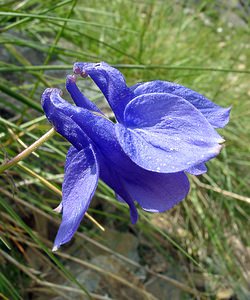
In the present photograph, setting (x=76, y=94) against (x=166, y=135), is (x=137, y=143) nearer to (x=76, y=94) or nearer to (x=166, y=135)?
(x=166, y=135)

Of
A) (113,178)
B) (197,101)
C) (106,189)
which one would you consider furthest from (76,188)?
(106,189)

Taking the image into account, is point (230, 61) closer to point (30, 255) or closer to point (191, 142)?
point (30, 255)

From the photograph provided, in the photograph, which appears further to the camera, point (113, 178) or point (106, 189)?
point (106, 189)

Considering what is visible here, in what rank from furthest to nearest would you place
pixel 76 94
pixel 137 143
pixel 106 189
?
pixel 106 189 → pixel 76 94 → pixel 137 143

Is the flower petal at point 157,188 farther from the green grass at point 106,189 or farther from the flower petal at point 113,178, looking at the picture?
the green grass at point 106,189

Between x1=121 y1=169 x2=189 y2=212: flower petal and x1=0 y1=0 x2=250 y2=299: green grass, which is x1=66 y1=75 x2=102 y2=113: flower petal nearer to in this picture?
x1=121 y1=169 x2=189 y2=212: flower petal

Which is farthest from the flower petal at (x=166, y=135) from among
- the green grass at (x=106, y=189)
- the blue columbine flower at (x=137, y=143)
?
the green grass at (x=106, y=189)

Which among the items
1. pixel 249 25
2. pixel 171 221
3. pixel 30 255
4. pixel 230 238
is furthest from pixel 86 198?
pixel 249 25
